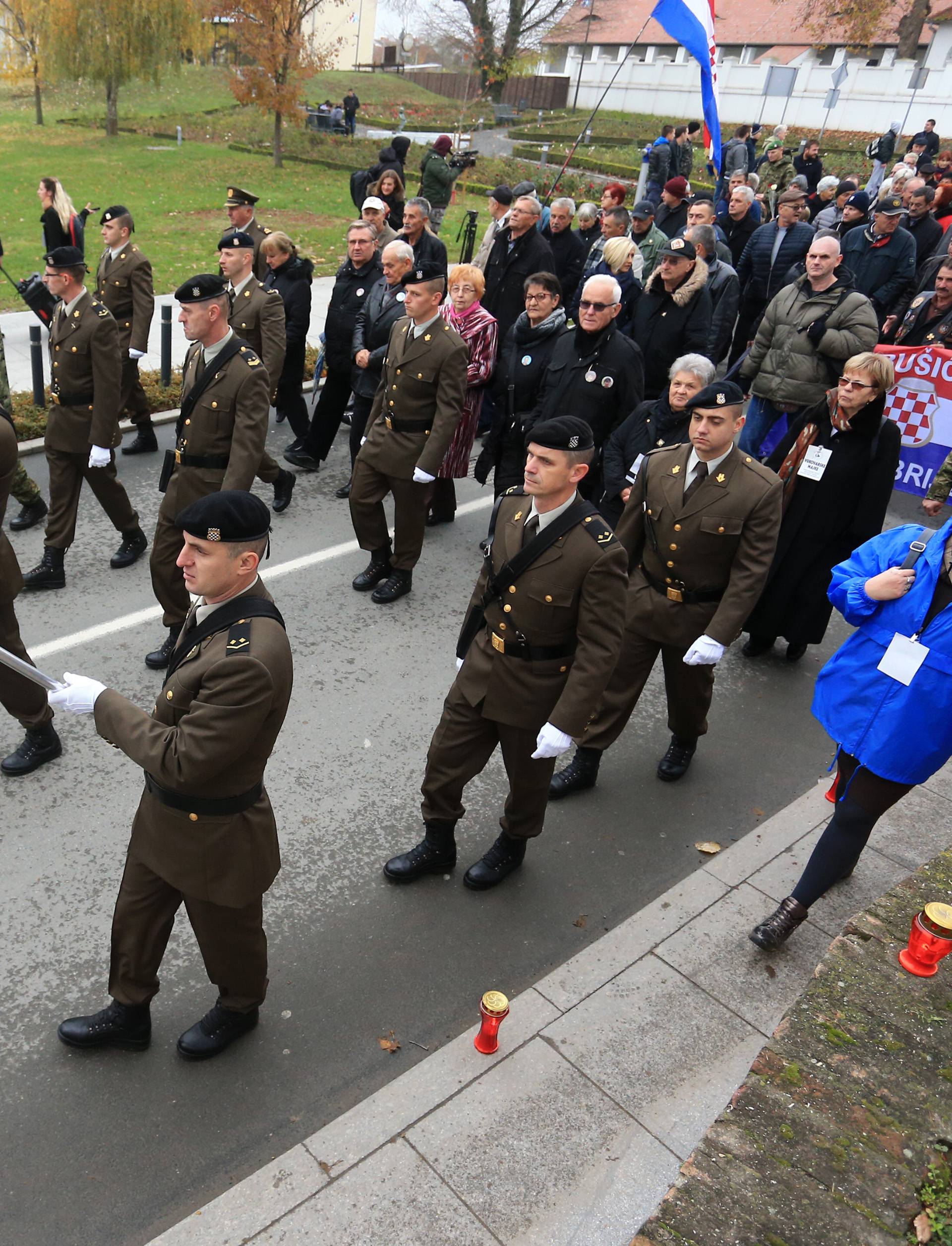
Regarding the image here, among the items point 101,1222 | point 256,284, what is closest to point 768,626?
point 256,284

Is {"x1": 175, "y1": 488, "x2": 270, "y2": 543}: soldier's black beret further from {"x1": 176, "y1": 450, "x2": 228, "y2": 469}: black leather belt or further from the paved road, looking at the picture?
{"x1": 176, "y1": 450, "x2": 228, "y2": 469}: black leather belt

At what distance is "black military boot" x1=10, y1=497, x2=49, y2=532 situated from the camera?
6.67 meters

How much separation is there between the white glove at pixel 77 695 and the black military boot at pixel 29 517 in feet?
13.8

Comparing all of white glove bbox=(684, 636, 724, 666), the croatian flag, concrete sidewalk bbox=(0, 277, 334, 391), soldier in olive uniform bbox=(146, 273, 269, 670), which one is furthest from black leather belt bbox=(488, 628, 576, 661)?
Answer: the croatian flag

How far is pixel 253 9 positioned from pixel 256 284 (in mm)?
25096

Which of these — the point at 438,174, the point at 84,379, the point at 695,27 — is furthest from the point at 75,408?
the point at 438,174

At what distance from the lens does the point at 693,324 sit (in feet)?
23.3

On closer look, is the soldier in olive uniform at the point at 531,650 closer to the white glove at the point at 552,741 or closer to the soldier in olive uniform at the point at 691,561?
the white glove at the point at 552,741

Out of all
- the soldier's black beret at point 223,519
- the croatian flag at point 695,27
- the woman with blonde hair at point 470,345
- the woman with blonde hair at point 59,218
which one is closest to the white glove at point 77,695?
the soldier's black beret at point 223,519

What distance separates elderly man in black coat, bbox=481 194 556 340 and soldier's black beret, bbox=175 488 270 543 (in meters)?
6.54

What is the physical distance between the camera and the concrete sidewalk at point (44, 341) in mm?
10023

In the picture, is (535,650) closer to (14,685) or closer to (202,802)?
(202,802)

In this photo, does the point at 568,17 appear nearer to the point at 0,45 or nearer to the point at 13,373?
the point at 0,45

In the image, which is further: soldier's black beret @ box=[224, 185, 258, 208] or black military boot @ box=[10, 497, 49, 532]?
soldier's black beret @ box=[224, 185, 258, 208]
